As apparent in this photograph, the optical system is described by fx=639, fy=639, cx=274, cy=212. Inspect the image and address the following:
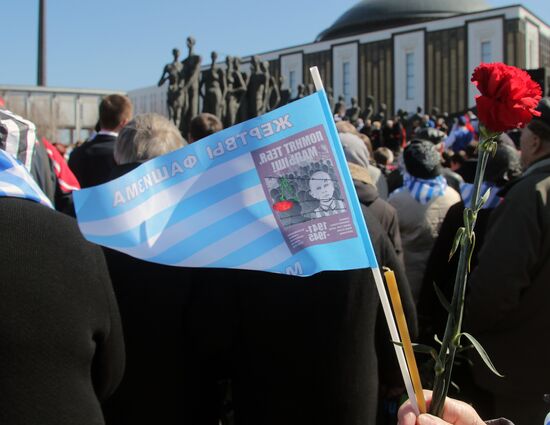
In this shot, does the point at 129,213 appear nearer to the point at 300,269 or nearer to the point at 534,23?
the point at 300,269

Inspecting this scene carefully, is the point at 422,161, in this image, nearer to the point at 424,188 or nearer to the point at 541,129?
the point at 424,188

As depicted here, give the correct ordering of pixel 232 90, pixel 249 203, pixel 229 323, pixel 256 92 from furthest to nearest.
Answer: pixel 256 92, pixel 232 90, pixel 229 323, pixel 249 203

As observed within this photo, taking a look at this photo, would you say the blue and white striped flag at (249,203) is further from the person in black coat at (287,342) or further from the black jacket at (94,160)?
the black jacket at (94,160)

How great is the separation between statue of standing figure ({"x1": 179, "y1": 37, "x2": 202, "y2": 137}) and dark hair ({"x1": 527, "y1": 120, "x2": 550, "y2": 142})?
43.4 ft

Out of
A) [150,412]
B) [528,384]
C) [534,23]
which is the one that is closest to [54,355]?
[150,412]

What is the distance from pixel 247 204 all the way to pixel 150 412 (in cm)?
91

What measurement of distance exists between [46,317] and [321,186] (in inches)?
22.8

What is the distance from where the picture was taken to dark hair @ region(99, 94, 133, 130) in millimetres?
4109

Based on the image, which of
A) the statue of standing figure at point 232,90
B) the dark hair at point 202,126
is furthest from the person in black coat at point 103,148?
the statue of standing figure at point 232,90

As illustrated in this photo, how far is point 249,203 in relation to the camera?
138 centimetres

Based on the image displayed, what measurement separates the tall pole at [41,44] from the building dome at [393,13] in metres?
32.7

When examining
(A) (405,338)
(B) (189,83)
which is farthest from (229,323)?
(B) (189,83)

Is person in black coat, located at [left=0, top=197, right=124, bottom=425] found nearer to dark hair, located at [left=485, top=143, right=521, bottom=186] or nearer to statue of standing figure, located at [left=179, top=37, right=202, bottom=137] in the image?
dark hair, located at [left=485, top=143, right=521, bottom=186]

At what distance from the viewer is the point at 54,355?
1.21 metres
